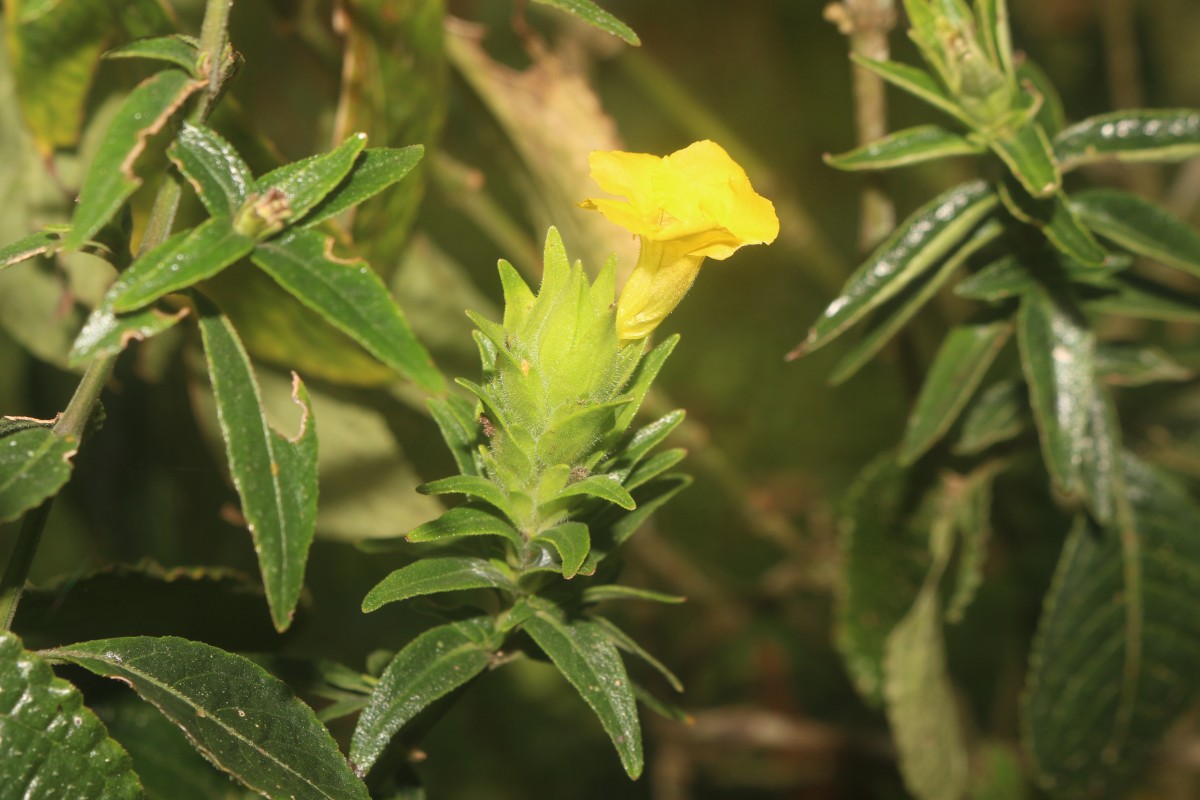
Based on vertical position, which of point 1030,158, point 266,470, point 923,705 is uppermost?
point 1030,158

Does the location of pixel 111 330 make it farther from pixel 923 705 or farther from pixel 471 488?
pixel 923 705

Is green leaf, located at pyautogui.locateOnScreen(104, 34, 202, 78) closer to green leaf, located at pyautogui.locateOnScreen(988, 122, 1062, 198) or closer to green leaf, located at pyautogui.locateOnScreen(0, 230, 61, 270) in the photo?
green leaf, located at pyautogui.locateOnScreen(0, 230, 61, 270)

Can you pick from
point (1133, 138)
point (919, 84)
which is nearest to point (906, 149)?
point (919, 84)

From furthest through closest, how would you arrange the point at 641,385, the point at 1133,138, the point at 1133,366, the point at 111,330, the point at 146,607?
the point at 1133,366 → the point at 1133,138 → the point at 146,607 → the point at 641,385 → the point at 111,330

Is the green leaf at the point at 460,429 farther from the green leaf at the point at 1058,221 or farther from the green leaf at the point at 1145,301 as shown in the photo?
the green leaf at the point at 1145,301

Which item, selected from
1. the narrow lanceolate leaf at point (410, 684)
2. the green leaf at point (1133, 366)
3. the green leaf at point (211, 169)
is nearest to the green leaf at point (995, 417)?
the green leaf at point (1133, 366)

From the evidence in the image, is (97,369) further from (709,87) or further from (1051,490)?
(709,87)
